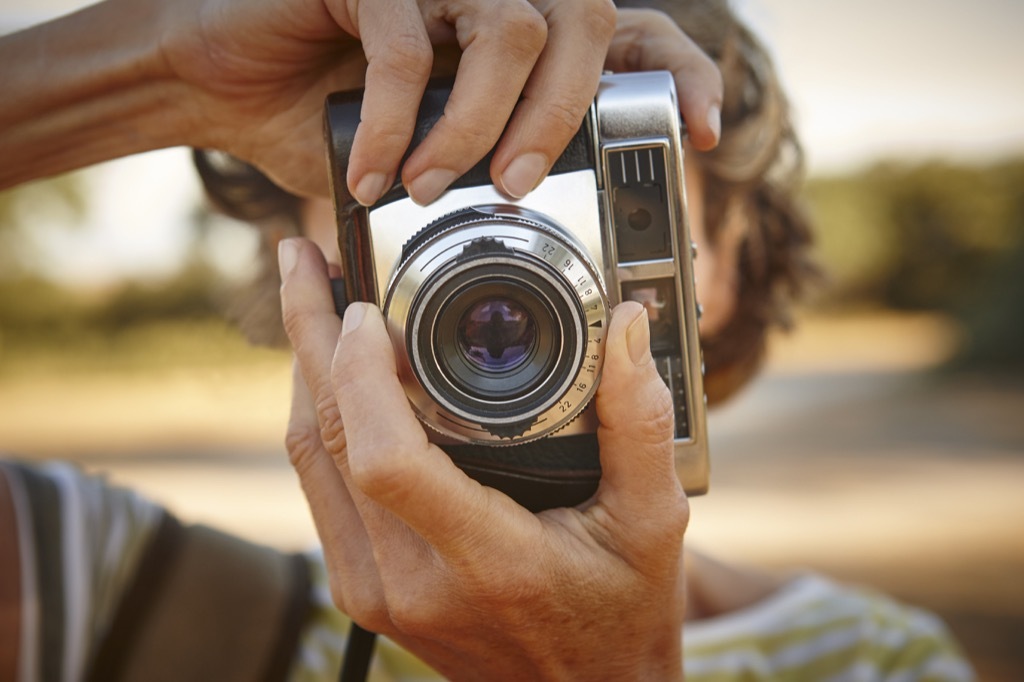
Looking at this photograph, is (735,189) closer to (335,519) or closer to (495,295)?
(495,295)

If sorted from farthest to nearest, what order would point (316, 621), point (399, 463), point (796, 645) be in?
point (796, 645) → point (316, 621) → point (399, 463)

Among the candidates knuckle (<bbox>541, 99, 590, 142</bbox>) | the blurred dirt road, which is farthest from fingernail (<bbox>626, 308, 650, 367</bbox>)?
the blurred dirt road

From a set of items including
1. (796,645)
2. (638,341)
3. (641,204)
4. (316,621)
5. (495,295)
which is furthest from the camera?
(796,645)

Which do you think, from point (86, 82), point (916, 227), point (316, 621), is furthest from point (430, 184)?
point (916, 227)

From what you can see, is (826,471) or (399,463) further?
(826,471)

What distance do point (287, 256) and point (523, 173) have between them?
38 cm

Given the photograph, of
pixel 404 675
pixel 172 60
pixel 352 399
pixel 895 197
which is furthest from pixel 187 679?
pixel 895 197

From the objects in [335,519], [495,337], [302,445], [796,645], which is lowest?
[796,645]

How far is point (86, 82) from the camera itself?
1.67 m

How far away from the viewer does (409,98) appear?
1355mm

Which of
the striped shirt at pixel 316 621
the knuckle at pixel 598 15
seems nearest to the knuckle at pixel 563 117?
the knuckle at pixel 598 15

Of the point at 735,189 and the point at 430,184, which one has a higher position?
the point at 430,184

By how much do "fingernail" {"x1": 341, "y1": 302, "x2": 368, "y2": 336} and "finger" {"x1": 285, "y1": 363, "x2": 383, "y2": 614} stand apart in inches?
8.2

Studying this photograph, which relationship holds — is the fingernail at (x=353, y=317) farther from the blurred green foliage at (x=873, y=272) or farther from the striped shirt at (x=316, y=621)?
the blurred green foliage at (x=873, y=272)
